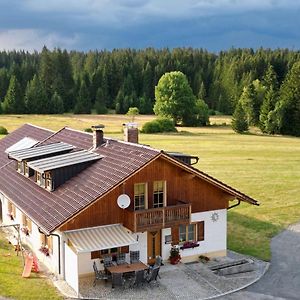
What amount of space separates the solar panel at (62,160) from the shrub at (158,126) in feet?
207

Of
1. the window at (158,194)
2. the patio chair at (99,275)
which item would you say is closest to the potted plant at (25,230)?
the patio chair at (99,275)

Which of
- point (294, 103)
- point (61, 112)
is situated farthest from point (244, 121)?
point (61, 112)

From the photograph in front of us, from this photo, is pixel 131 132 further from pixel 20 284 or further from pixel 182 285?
pixel 20 284

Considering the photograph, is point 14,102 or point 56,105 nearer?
point 14,102

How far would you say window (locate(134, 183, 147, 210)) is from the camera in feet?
80.7

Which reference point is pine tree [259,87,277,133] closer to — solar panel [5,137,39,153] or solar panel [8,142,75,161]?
solar panel [5,137,39,153]

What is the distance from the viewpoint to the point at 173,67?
161875 millimetres

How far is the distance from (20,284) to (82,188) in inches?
213

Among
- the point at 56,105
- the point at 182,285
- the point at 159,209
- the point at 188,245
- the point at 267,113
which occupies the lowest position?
the point at 182,285

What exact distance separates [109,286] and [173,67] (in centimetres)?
14336

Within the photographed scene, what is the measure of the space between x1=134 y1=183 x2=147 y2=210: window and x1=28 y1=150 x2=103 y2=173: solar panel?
3.80 m

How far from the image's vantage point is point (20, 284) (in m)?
22.9

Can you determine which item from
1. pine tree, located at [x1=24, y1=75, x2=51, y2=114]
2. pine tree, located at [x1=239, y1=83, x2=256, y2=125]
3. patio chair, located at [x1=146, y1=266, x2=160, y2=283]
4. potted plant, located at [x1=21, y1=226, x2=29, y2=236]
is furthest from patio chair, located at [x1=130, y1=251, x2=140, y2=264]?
pine tree, located at [x1=24, y1=75, x2=51, y2=114]

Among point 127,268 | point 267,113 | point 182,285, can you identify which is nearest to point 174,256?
point 182,285
